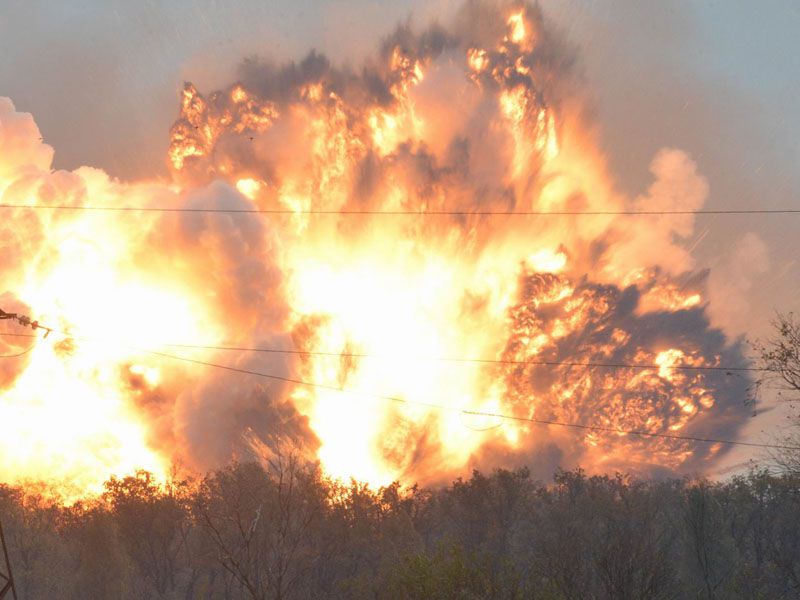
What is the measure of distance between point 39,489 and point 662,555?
150 meters

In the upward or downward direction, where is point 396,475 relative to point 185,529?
upward

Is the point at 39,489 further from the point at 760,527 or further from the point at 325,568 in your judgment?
the point at 760,527

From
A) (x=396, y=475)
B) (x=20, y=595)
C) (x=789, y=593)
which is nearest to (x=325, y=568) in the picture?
(x=20, y=595)

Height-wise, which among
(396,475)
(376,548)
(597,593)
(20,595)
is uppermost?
(396,475)

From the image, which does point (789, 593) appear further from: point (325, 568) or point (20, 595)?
point (20, 595)

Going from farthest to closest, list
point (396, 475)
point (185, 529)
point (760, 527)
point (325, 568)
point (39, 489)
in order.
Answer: point (396, 475) → point (39, 489) → point (185, 529) → point (760, 527) → point (325, 568)

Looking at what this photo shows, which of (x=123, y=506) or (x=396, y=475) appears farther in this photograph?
(x=396, y=475)

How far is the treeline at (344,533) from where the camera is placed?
58281mm

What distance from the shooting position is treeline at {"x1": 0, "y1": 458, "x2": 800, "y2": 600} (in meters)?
58.3

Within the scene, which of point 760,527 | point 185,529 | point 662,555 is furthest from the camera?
point 185,529

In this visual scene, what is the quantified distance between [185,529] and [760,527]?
2948 inches

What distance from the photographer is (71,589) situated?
68562mm

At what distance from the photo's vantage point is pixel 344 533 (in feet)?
263

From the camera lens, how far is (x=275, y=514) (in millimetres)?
77375
